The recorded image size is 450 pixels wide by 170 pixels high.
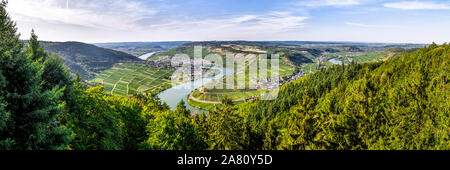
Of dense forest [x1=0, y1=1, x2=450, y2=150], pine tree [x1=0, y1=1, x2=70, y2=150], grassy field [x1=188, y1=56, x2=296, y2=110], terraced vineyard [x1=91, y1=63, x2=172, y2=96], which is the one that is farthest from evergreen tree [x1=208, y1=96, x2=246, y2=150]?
terraced vineyard [x1=91, y1=63, x2=172, y2=96]

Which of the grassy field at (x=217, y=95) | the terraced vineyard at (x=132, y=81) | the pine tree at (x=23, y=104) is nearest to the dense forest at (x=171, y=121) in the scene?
the pine tree at (x=23, y=104)

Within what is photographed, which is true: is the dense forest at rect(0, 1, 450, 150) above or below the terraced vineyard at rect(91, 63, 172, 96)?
above

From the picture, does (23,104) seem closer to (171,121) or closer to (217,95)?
(171,121)

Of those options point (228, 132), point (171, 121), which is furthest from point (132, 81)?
point (228, 132)

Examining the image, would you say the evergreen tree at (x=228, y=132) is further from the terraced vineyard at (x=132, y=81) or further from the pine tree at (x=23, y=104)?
the terraced vineyard at (x=132, y=81)

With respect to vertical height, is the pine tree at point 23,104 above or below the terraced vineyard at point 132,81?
above

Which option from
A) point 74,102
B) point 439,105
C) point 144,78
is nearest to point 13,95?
point 74,102

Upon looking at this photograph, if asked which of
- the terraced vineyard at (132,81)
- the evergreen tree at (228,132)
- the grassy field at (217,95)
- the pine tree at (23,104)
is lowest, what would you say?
the grassy field at (217,95)

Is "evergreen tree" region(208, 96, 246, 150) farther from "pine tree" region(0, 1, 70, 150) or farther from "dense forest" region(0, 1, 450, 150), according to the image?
"pine tree" region(0, 1, 70, 150)
